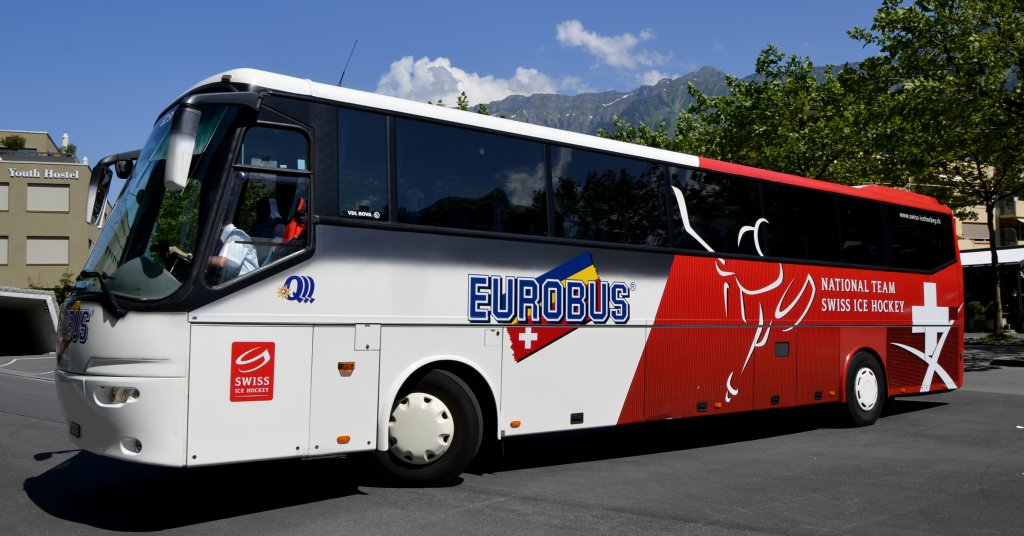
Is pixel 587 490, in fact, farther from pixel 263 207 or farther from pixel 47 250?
pixel 47 250


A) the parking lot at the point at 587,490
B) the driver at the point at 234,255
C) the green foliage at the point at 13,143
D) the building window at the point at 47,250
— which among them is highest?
the green foliage at the point at 13,143

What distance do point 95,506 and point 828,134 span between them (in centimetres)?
2840

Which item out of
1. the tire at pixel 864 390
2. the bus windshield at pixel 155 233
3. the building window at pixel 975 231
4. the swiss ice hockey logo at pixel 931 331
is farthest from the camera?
the building window at pixel 975 231

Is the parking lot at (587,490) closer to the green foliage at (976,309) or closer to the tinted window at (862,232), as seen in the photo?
the tinted window at (862,232)

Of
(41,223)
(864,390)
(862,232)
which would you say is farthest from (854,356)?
(41,223)

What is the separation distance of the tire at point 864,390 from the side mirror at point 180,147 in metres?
9.80

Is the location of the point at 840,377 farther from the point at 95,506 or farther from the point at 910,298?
the point at 95,506

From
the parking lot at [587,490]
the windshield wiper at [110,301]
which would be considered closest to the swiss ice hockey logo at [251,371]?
the windshield wiper at [110,301]

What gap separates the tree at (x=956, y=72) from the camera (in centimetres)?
2445

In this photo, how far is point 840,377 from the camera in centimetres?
1246

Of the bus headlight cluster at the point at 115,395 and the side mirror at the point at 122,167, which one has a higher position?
the side mirror at the point at 122,167

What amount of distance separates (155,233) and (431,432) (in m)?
2.81

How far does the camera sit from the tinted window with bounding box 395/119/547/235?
784 cm

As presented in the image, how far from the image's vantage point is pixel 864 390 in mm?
12805
